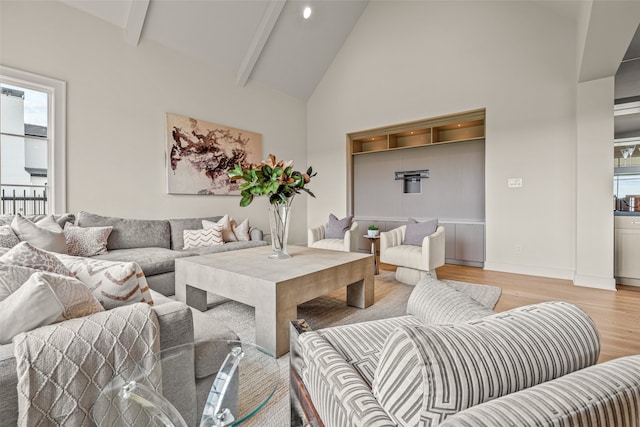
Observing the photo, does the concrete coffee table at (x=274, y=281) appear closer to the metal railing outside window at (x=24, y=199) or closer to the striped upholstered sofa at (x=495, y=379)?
the striped upholstered sofa at (x=495, y=379)

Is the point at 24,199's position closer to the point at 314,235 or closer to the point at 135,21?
the point at 135,21

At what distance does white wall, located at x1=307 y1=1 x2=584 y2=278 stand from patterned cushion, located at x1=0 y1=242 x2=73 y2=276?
15.7 ft

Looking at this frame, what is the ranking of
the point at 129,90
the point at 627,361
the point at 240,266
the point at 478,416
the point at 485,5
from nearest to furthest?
the point at 478,416 → the point at 627,361 → the point at 240,266 → the point at 129,90 → the point at 485,5

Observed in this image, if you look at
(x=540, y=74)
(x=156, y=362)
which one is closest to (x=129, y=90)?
(x=156, y=362)

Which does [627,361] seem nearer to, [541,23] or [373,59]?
[541,23]

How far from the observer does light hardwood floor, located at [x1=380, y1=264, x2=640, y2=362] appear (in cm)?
212

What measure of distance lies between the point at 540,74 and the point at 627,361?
4679mm

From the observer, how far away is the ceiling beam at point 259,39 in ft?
14.9

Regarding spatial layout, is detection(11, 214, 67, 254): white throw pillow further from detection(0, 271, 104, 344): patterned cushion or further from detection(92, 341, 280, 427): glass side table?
Answer: detection(92, 341, 280, 427): glass side table

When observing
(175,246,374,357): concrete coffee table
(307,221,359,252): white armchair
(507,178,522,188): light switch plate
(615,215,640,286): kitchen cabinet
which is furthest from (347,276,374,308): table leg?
(615,215,640,286): kitchen cabinet

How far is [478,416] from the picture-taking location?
46cm

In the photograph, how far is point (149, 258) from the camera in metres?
3.02

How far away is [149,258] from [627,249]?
5.23 m

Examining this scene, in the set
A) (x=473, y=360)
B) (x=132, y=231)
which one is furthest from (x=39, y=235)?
(x=473, y=360)
